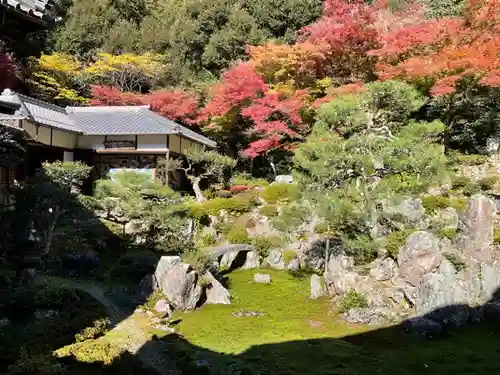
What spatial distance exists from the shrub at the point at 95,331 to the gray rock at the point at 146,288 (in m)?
1.92

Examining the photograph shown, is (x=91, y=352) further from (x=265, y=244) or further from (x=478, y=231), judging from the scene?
(x=478, y=231)

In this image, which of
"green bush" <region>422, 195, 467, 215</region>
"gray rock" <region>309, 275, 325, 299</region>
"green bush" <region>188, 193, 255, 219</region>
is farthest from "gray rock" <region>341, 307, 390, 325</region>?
"green bush" <region>188, 193, 255, 219</region>

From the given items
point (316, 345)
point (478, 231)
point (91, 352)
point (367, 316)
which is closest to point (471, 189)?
point (478, 231)

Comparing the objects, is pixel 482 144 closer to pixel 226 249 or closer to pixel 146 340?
pixel 226 249

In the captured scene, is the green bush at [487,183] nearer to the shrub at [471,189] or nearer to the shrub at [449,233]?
the shrub at [471,189]

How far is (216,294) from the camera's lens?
12.1m

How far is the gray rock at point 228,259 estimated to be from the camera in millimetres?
15367

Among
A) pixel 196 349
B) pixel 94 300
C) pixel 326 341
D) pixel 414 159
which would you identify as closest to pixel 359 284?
pixel 326 341

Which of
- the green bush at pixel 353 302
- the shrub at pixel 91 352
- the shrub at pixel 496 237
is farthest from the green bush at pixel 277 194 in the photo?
the shrub at pixel 91 352

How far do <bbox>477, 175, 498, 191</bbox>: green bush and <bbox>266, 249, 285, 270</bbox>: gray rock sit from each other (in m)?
8.91

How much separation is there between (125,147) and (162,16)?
17242 mm

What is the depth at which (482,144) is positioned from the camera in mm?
22406

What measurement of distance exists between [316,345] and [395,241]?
4307mm

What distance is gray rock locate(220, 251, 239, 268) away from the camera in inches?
605
